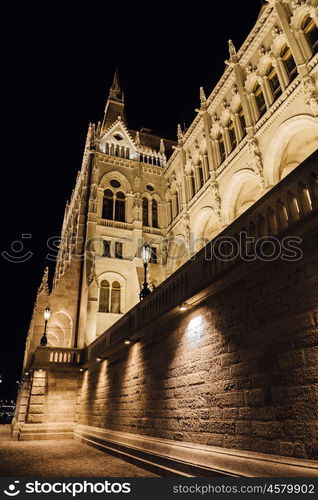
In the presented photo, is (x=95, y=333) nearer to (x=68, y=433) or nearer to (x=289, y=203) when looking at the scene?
(x=68, y=433)

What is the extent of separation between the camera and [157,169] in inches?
1189

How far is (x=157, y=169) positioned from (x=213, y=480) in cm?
2760

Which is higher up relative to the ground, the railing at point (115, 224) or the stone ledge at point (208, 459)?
the railing at point (115, 224)

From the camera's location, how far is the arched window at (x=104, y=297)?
23.3m

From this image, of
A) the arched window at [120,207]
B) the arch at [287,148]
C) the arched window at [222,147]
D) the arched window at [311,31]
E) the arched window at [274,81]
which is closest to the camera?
the arched window at [311,31]

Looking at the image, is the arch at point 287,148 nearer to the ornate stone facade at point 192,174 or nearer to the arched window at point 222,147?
the ornate stone facade at point 192,174

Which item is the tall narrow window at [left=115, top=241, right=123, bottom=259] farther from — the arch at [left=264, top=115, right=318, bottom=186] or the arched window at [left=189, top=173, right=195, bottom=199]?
the arch at [left=264, top=115, right=318, bottom=186]

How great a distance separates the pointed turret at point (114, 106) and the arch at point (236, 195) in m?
19.7

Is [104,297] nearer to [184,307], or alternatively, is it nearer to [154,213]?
[154,213]

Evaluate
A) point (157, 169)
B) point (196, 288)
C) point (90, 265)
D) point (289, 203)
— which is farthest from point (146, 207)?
point (289, 203)

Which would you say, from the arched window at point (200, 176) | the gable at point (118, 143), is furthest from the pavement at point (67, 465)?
the gable at point (118, 143)

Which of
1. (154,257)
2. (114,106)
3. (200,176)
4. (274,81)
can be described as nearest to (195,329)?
(274,81)

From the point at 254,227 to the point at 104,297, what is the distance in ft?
61.1

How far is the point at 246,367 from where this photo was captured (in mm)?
5617
